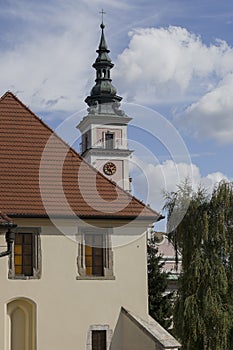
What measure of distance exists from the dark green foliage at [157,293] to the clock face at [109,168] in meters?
32.4

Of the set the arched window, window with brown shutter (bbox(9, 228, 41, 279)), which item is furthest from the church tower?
the arched window

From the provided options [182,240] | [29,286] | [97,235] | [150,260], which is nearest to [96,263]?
[97,235]

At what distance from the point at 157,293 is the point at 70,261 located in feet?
51.8

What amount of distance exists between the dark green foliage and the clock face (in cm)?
3236

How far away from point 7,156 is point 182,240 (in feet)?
26.6

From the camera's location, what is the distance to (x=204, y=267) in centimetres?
2438

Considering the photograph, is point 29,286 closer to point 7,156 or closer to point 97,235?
point 97,235

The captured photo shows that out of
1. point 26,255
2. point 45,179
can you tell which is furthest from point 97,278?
point 45,179

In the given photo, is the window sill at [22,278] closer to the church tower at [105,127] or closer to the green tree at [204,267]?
the green tree at [204,267]

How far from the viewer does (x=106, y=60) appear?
71000 mm

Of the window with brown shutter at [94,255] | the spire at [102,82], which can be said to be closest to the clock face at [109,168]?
the spire at [102,82]

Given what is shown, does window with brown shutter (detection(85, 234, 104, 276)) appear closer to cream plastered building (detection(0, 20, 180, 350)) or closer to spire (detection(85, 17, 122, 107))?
cream plastered building (detection(0, 20, 180, 350))

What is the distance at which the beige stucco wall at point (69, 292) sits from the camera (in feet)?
61.7

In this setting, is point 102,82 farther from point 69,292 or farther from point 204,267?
point 69,292
